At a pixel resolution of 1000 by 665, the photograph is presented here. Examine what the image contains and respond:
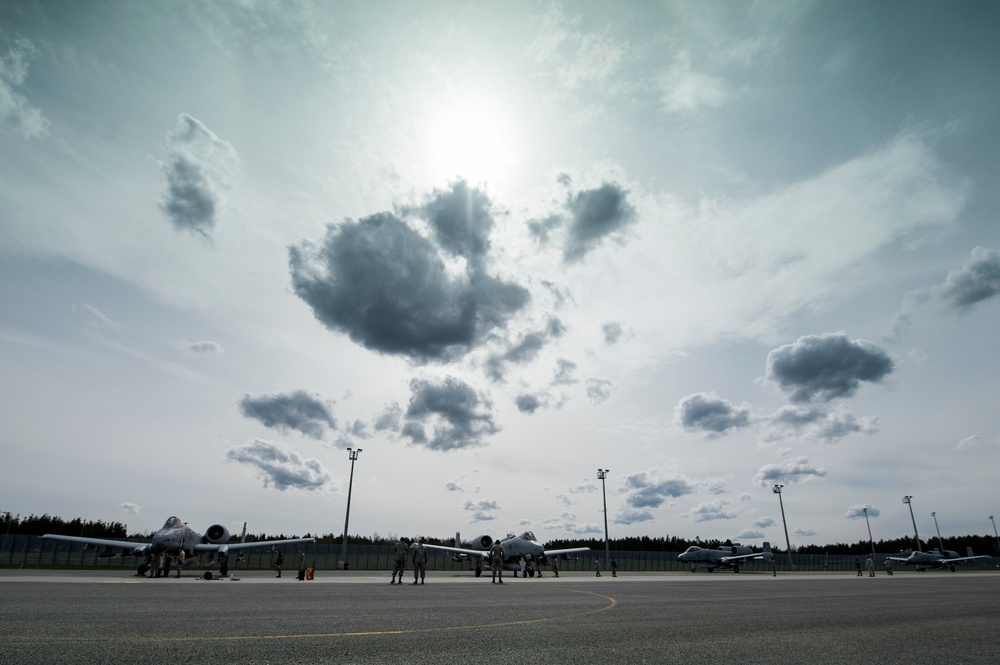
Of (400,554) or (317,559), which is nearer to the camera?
(400,554)

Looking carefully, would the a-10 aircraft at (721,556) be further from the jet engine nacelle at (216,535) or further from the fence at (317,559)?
the jet engine nacelle at (216,535)

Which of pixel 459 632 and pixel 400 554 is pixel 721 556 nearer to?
pixel 400 554

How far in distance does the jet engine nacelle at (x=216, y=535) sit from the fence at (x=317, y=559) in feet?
9.04

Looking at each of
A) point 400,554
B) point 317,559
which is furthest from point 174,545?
point 317,559

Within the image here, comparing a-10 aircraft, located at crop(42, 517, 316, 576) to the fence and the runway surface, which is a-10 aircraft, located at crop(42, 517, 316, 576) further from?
the runway surface

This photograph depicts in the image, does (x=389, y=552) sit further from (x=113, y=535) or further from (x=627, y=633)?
(x=113, y=535)

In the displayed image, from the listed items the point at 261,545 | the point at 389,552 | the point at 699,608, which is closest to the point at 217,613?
Result: the point at 699,608

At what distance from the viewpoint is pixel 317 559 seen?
5347cm

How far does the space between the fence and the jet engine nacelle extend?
108 inches

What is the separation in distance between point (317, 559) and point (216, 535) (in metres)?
20.0

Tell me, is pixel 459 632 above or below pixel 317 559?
above

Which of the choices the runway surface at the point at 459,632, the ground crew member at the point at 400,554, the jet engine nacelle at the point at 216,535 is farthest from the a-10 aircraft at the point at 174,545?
the runway surface at the point at 459,632

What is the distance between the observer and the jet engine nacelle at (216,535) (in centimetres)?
3562

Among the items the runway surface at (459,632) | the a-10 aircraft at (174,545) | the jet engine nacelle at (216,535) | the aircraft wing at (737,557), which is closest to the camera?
the runway surface at (459,632)
